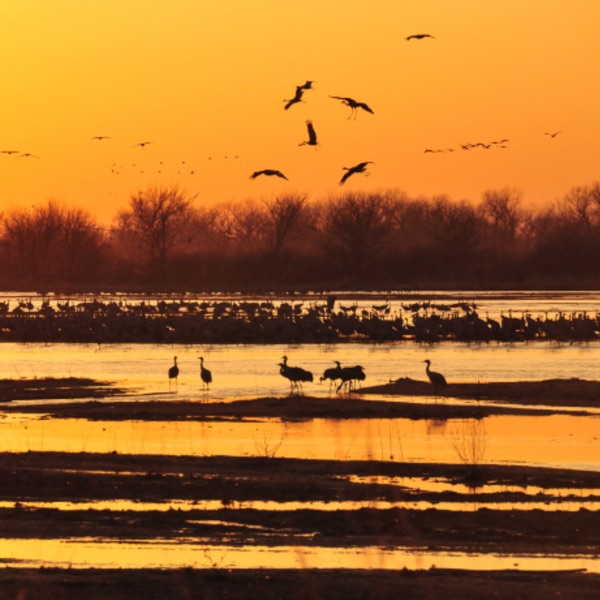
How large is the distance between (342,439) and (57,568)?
10992 mm

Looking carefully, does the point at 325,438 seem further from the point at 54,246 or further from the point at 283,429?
the point at 54,246

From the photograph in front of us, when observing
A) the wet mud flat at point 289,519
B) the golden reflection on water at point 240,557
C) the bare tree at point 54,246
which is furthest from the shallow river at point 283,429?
the bare tree at point 54,246

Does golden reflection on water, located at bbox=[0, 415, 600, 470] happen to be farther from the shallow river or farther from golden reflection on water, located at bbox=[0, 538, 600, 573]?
golden reflection on water, located at bbox=[0, 538, 600, 573]

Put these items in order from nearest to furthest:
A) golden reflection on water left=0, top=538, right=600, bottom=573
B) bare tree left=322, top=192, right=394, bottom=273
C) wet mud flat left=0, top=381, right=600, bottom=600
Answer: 1. wet mud flat left=0, top=381, right=600, bottom=600
2. golden reflection on water left=0, top=538, right=600, bottom=573
3. bare tree left=322, top=192, right=394, bottom=273

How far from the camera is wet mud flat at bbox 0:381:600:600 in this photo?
40.0 feet

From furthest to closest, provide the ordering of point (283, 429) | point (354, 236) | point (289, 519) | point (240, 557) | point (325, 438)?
point (354, 236) → point (283, 429) → point (325, 438) → point (289, 519) → point (240, 557)

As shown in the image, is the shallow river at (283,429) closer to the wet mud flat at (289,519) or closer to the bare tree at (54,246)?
the wet mud flat at (289,519)

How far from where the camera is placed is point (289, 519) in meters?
15.6

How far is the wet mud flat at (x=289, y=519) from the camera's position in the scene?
1219cm

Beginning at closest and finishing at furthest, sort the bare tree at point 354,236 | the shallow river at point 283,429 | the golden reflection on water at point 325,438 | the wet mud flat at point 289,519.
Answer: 1. the wet mud flat at point 289,519
2. the shallow river at point 283,429
3. the golden reflection on water at point 325,438
4. the bare tree at point 354,236

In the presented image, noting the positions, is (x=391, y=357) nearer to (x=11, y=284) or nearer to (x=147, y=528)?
(x=147, y=528)

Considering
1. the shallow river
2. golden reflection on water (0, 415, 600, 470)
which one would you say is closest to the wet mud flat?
the shallow river

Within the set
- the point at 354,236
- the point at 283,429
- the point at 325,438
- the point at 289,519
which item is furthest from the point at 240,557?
the point at 354,236

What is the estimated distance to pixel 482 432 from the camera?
2453 centimetres
